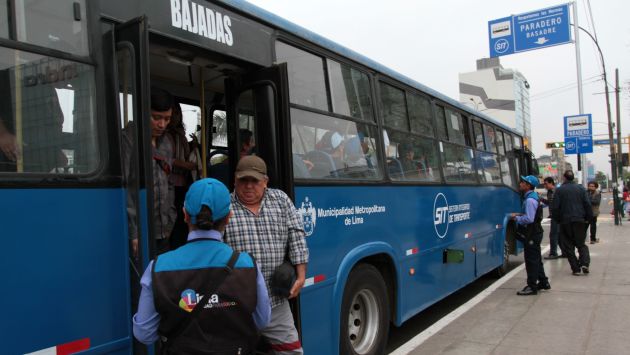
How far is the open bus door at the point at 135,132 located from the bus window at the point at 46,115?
141mm

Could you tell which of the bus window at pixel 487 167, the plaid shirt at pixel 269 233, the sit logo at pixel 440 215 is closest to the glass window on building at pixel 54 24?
the plaid shirt at pixel 269 233

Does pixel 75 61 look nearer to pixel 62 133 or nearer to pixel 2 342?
pixel 62 133

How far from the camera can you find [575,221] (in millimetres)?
8875

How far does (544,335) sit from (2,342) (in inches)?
207

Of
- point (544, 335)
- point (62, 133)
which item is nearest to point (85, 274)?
point (62, 133)

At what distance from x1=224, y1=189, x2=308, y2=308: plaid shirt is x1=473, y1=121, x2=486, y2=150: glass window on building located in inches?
222

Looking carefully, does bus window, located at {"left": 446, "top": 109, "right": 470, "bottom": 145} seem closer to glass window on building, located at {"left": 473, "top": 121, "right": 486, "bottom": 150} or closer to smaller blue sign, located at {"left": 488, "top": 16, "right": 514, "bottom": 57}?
glass window on building, located at {"left": 473, "top": 121, "right": 486, "bottom": 150}

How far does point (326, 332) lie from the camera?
387cm

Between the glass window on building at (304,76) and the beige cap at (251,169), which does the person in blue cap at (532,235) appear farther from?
the beige cap at (251,169)

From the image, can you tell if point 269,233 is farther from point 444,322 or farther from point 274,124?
point 444,322

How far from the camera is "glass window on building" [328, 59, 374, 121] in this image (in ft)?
13.7

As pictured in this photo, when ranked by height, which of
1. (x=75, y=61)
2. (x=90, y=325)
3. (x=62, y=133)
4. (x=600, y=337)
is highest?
(x=75, y=61)

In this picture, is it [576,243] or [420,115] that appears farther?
[576,243]

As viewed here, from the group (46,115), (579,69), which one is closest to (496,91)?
(579,69)
